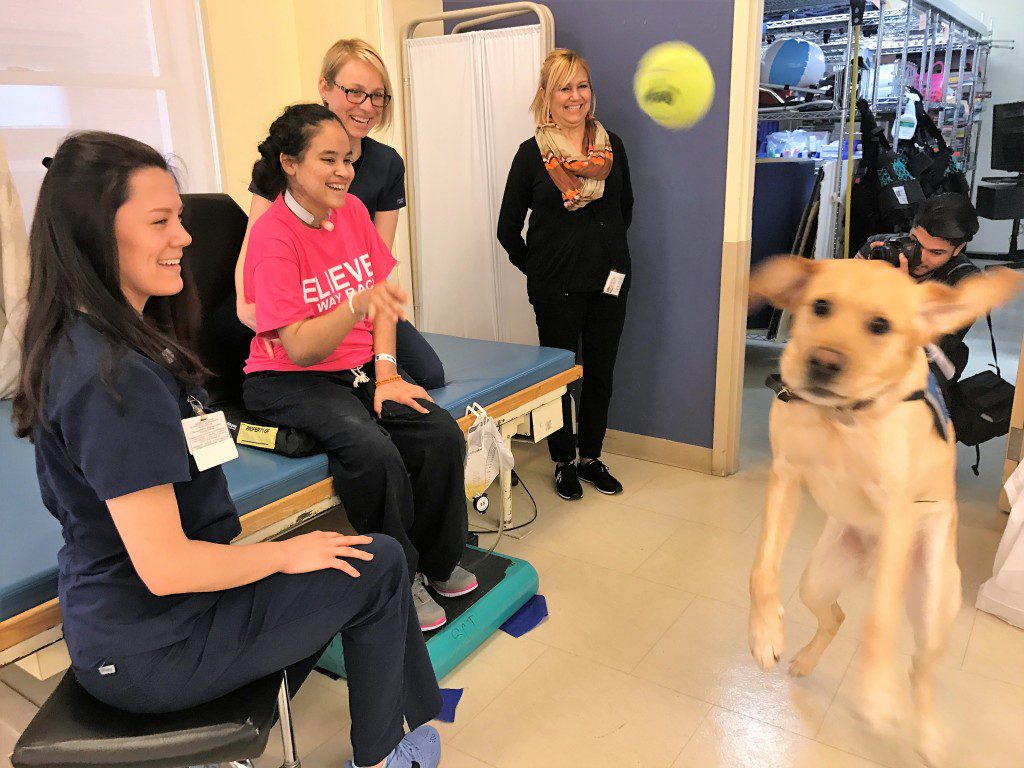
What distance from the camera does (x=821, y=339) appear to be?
2.06 ft

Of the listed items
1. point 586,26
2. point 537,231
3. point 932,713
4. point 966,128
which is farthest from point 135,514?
point 966,128

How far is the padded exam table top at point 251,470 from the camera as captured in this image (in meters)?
1.41

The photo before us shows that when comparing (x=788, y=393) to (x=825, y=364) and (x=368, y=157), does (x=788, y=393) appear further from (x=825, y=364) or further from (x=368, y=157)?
(x=368, y=157)

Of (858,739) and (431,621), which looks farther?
(431,621)

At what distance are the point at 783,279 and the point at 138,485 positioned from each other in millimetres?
908

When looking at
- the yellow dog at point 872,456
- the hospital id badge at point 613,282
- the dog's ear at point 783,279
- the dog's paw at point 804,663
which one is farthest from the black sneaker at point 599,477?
the dog's ear at point 783,279

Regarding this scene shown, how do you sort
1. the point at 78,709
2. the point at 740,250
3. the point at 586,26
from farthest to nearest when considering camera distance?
the point at 586,26 < the point at 740,250 < the point at 78,709

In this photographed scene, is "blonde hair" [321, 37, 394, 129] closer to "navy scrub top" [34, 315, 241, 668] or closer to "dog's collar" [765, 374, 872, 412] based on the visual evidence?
"navy scrub top" [34, 315, 241, 668]

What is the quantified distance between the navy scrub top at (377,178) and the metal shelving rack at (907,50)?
2.94m

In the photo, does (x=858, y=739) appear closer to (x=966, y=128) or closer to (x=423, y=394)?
(x=423, y=394)

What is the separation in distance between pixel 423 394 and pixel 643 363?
4.82 ft

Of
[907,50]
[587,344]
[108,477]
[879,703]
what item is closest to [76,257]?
[108,477]

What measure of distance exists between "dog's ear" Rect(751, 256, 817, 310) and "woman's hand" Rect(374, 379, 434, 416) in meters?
1.52

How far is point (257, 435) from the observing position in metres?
2.05
